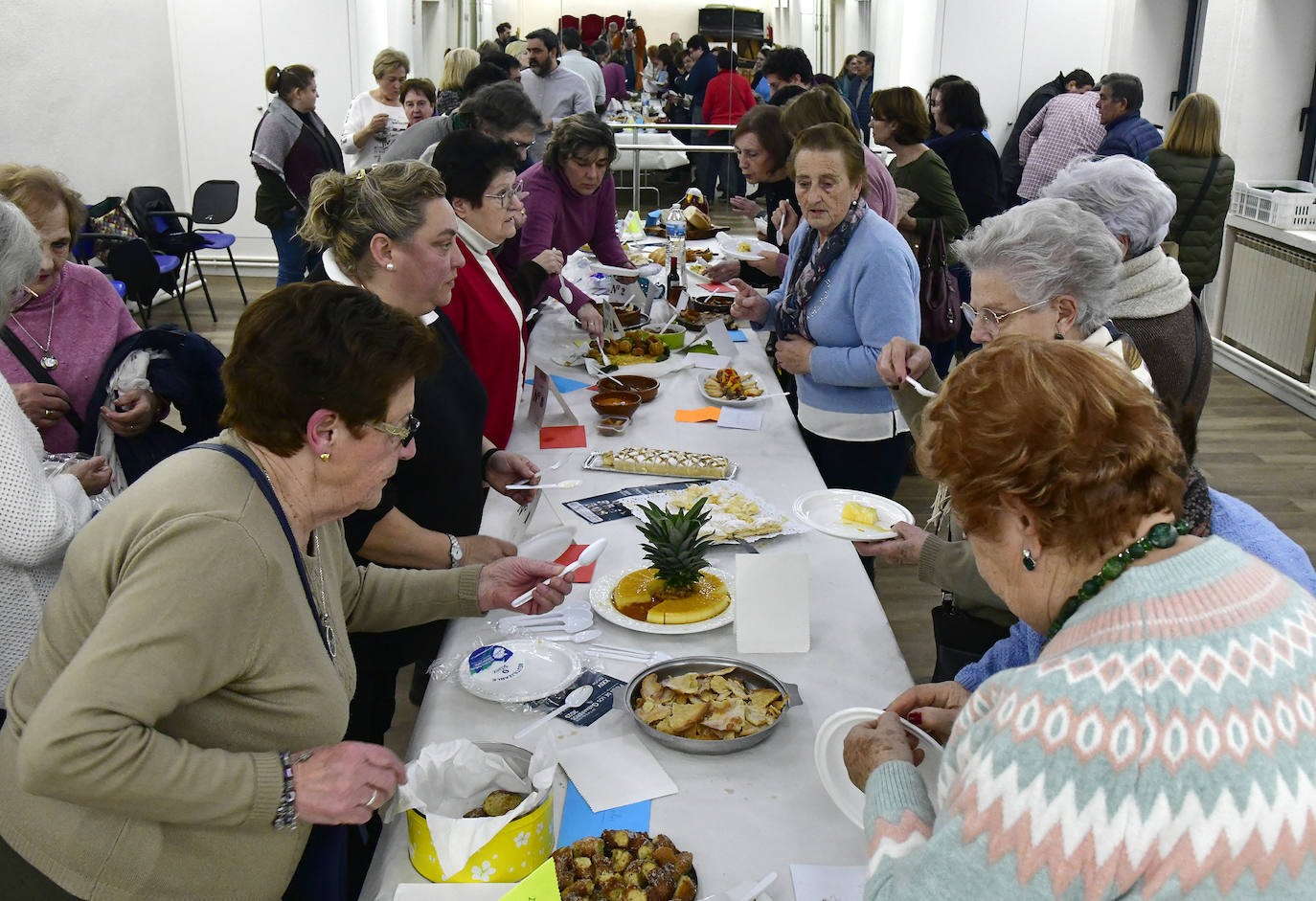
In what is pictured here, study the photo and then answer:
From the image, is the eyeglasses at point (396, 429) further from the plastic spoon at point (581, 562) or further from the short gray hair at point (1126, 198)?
the short gray hair at point (1126, 198)

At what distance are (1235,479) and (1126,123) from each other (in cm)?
254

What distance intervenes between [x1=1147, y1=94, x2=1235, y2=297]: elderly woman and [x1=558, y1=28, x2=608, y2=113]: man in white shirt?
5494 millimetres

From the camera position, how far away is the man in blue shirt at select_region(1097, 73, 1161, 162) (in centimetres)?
630

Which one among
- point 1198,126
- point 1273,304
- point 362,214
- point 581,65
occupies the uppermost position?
point 581,65

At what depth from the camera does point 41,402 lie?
8.15 feet

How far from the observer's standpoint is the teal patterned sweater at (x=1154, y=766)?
0.91 meters

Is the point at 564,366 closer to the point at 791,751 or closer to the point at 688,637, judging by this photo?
the point at 688,637

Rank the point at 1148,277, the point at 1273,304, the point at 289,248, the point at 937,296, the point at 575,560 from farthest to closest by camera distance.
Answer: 1. the point at 289,248
2. the point at 1273,304
3. the point at 937,296
4. the point at 1148,277
5. the point at 575,560

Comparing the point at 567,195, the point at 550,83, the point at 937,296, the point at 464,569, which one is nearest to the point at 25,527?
the point at 464,569

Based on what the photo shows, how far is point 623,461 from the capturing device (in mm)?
2723

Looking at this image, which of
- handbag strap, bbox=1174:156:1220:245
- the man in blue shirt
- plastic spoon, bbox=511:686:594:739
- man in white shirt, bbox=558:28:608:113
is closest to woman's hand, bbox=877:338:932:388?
plastic spoon, bbox=511:686:594:739

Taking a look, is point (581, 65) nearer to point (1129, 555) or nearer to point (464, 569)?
point (464, 569)

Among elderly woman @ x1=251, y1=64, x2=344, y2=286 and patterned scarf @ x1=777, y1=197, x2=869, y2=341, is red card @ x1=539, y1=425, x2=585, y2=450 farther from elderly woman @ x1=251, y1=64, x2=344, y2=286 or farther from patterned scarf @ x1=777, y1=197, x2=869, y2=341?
elderly woman @ x1=251, y1=64, x2=344, y2=286

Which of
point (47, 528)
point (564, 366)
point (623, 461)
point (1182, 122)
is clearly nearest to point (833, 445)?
point (623, 461)
